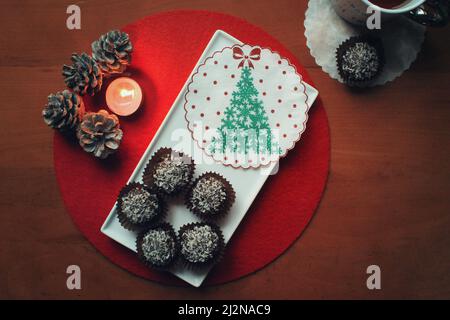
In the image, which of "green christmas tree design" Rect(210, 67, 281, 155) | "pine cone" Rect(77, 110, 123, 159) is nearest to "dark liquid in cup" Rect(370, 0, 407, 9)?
"green christmas tree design" Rect(210, 67, 281, 155)

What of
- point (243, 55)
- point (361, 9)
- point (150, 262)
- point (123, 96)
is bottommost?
point (150, 262)

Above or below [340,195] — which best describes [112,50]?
above

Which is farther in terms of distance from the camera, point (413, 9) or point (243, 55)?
point (243, 55)

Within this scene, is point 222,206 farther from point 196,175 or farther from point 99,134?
point 99,134

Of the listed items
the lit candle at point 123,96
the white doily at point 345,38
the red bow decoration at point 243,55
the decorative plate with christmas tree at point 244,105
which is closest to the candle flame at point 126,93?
the lit candle at point 123,96

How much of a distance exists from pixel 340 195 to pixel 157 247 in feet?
1.26

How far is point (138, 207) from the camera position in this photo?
2.64ft

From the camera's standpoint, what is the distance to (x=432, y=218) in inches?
34.4

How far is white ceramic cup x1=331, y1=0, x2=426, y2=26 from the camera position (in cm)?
73

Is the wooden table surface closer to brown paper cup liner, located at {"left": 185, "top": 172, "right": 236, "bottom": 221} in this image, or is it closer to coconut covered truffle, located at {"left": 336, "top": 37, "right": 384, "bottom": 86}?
coconut covered truffle, located at {"left": 336, "top": 37, "right": 384, "bottom": 86}

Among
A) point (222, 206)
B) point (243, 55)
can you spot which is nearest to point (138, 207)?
point (222, 206)

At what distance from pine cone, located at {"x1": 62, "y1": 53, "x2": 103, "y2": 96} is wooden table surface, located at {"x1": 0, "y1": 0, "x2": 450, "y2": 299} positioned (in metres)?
0.07

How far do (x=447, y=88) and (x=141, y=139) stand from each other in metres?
0.63

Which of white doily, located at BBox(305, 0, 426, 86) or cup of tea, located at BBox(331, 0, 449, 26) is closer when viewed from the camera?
cup of tea, located at BBox(331, 0, 449, 26)
